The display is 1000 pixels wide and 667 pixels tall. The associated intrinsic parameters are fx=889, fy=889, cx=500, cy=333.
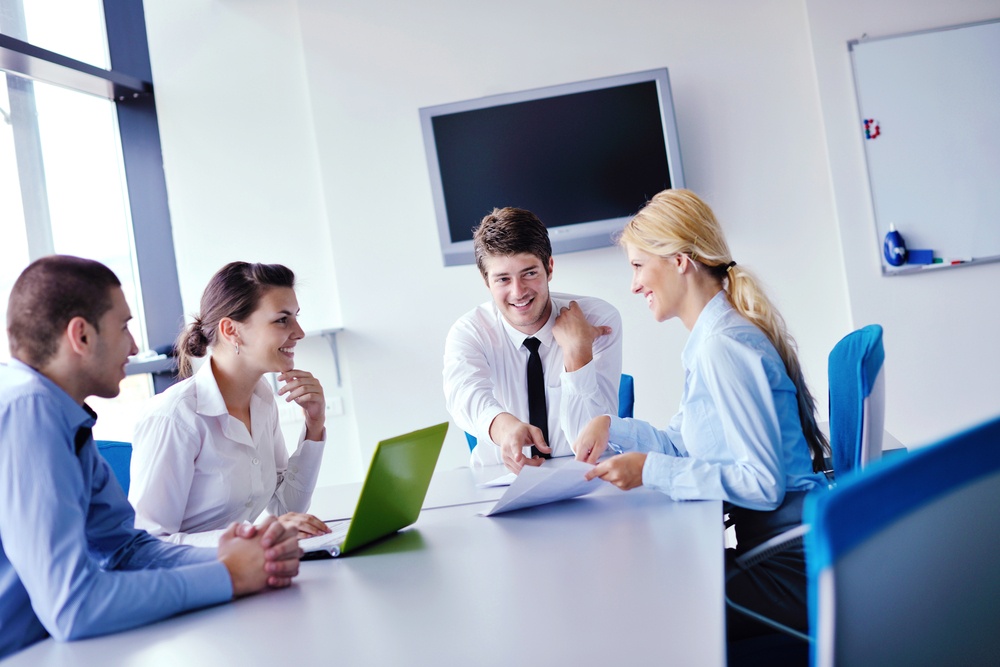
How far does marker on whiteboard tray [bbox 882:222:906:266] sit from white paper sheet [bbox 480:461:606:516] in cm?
276

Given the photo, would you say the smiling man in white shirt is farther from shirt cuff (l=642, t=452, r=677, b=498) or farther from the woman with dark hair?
shirt cuff (l=642, t=452, r=677, b=498)

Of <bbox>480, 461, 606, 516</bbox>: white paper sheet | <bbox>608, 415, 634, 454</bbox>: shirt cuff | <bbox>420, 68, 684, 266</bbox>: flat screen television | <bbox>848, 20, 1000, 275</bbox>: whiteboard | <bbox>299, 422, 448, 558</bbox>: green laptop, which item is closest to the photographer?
<bbox>299, 422, 448, 558</bbox>: green laptop

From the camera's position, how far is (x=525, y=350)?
282cm

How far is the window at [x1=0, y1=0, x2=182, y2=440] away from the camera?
3760 mm

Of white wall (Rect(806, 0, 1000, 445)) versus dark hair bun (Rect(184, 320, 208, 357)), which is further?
white wall (Rect(806, 0, 1000, 445))

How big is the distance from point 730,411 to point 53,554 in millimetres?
1165

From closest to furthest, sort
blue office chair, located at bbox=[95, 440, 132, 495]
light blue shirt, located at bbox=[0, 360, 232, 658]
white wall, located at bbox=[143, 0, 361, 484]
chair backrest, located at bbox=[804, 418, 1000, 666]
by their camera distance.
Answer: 1. chair backrest, located at bbox=[804, 418, 1000, 666]
2. light blue shirt, located at bbox=[0, 360, 232, 658]
3. blue office chair, located at bbox=[95, 440, 132, 495]
4. white wall, located at bbox=[143, 0, 361, 484]

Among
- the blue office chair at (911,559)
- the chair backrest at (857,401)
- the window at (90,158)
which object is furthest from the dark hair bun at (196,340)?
the blue office chair at (911,559)

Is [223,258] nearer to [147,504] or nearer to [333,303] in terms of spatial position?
[333,303]

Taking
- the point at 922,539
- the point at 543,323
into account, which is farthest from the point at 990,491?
the point at 543,323

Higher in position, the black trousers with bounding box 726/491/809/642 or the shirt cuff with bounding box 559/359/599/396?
the shirt cuff with bounding box 559/359/599/396

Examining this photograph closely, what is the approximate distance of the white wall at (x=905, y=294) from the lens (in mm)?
4078

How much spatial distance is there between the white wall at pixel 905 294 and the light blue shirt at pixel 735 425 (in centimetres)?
257

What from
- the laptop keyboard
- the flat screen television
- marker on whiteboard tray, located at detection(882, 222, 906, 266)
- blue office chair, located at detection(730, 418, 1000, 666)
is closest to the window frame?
the flat screen television
